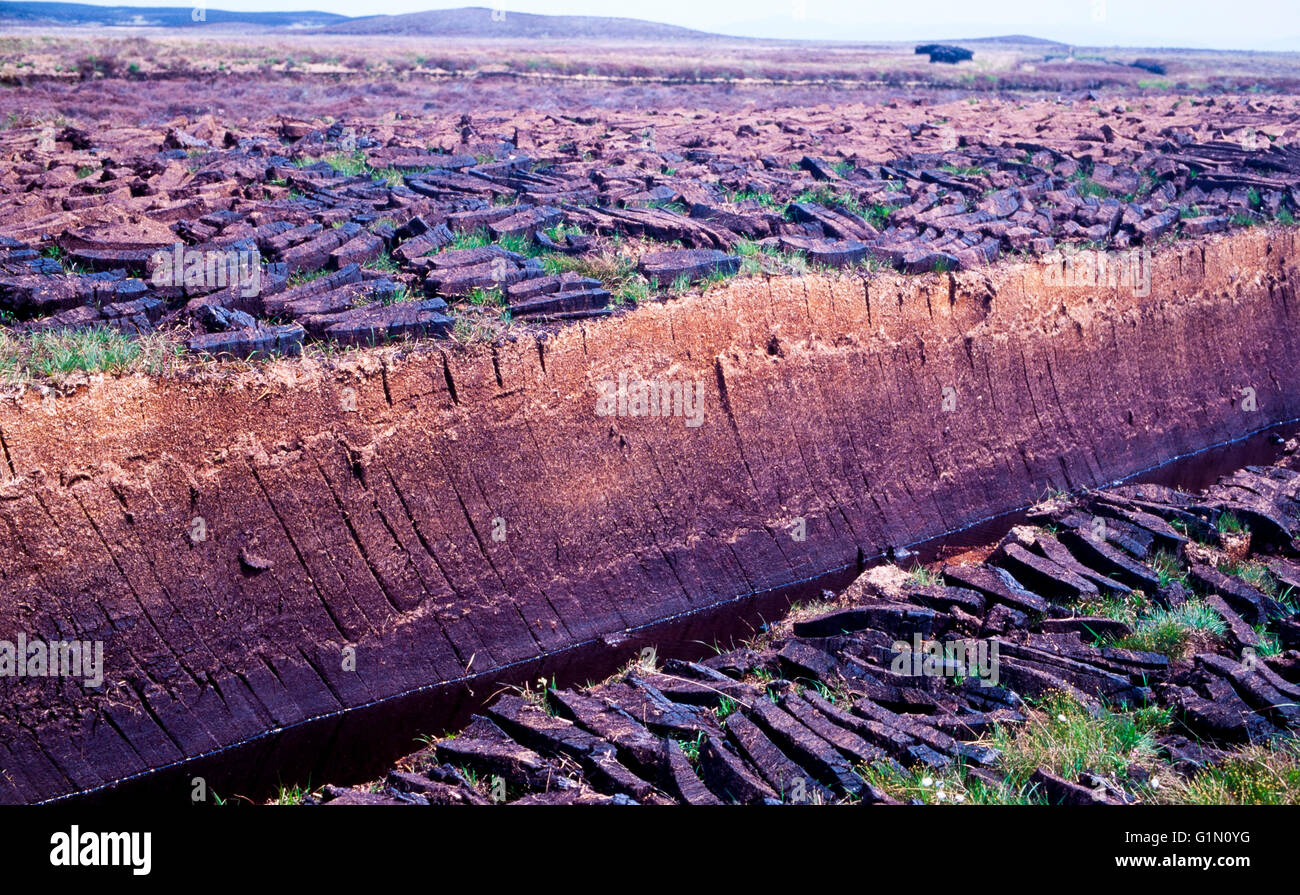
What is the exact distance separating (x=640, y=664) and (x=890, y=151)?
10275 millimetres

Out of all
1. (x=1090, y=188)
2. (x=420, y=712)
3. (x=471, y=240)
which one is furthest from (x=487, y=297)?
(x=1090, y=188)

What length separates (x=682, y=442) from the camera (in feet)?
26.1

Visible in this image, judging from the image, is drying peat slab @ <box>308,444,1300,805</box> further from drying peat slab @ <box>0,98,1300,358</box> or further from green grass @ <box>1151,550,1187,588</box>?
drying peat slab @ <box>0,98,1300,358</box>

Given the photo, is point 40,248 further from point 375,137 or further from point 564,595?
point 375,137

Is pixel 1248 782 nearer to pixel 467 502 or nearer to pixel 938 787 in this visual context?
pixel 938 787

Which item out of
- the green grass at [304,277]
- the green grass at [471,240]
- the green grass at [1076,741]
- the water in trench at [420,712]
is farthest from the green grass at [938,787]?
the green grass at [471,240]

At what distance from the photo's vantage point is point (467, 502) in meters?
7.06

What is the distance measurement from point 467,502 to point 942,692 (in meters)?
3.22

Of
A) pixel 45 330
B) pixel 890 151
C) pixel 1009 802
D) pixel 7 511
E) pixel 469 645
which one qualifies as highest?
pixel 890 151

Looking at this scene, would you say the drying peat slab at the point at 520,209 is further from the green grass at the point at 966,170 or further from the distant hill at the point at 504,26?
the distant hill at the point at 504,26

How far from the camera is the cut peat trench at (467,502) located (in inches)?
233

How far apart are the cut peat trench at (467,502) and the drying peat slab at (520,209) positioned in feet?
1.56
